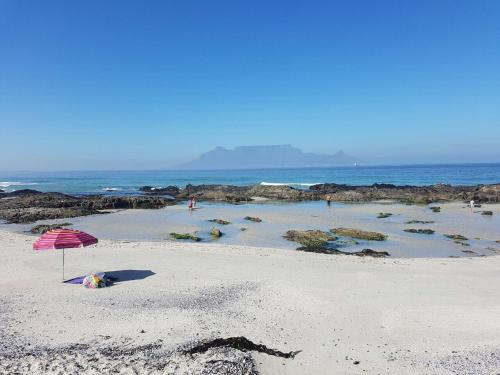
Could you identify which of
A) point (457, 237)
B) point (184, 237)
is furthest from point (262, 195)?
point (457, 237)

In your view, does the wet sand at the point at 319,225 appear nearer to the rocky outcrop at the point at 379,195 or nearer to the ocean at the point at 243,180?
the rocky outcrop at the point at 379,195

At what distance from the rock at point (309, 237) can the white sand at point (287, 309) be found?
4.59 meters

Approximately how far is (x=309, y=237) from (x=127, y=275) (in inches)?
475

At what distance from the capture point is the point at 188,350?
8.72m

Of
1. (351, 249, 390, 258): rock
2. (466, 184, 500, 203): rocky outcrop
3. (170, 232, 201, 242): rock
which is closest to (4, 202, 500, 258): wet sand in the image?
(170, 232, 201, 242): rock

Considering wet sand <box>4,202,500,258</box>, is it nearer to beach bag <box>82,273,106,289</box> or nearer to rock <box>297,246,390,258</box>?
rock <box>297,246,390,258</box>

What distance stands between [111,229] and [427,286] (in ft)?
71.2

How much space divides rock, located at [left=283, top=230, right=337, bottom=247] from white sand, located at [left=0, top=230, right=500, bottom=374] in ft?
15.1

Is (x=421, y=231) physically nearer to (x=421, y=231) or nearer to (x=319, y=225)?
(x=421, y=231)

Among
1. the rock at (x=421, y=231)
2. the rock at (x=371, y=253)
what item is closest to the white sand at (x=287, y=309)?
the rock at (x=371, y=253)

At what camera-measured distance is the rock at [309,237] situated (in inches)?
870

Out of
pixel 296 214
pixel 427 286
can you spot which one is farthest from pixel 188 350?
pixel 296 214

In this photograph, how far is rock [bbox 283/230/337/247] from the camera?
22.1 metres

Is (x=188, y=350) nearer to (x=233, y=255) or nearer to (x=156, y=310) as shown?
(x=156, y=310)
